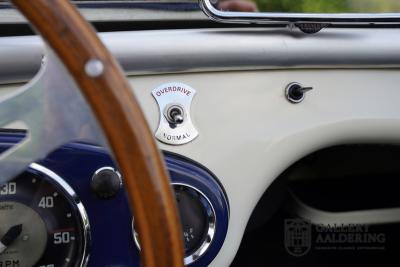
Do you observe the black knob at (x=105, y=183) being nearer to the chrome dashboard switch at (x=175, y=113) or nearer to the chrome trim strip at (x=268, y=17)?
the chrome dashboard switch at (x=175, y=113)

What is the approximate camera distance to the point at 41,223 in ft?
3.73

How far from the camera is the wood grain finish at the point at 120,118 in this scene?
23.9 inches

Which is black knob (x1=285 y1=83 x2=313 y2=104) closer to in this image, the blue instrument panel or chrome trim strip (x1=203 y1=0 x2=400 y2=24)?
chrome trim strip (x1=203 y1=0 x2=400 y2=24)

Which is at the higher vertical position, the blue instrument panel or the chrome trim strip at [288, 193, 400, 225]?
the chrome trim strip at [288, 193, 400, 225]

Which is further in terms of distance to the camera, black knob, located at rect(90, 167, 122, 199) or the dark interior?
the dark interior

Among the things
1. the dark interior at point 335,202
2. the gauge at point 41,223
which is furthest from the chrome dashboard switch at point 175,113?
the dark interior at point 335,202

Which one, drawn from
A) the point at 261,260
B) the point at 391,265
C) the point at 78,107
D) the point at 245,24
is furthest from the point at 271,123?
the point at 391,265

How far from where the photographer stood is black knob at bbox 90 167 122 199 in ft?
3.72

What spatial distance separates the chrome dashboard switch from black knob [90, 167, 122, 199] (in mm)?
120

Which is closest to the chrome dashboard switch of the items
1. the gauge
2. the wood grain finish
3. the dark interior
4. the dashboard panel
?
the dashboard panel

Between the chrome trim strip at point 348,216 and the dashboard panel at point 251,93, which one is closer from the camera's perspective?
the dashboard panel at point 251,93

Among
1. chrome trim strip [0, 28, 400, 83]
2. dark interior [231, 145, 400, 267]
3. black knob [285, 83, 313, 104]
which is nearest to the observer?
chrome trim strip [0, 28, 400, 83]

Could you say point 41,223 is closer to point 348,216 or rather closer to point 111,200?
point 111,200

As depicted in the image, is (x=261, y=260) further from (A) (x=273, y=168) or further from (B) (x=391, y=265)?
(A) (x=273, y=168)
